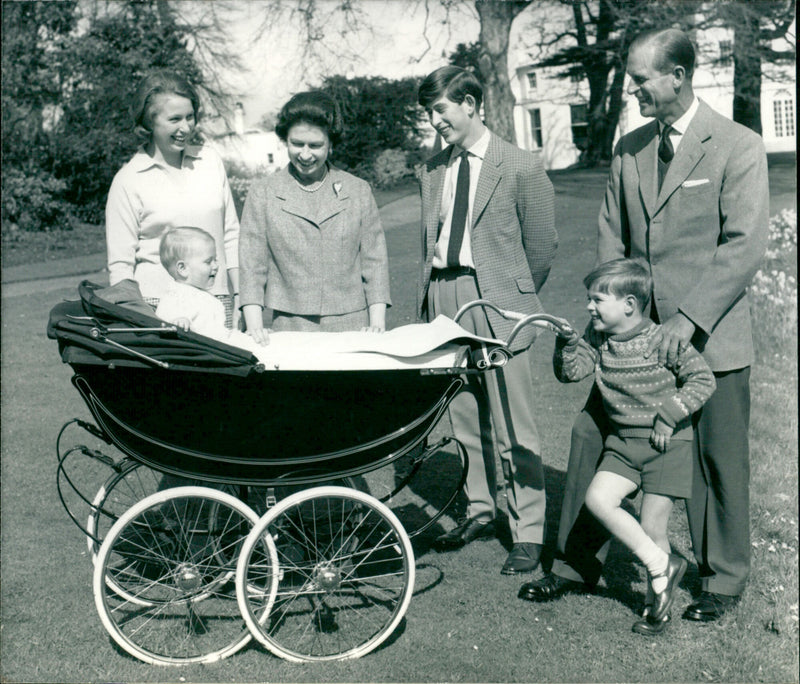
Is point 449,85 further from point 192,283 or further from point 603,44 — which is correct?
point 603,44

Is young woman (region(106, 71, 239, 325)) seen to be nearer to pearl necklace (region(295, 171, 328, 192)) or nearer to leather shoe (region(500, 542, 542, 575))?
→ pearl necklace (region(295, 171, 328, 192))

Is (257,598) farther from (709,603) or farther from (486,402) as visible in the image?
(709,603)

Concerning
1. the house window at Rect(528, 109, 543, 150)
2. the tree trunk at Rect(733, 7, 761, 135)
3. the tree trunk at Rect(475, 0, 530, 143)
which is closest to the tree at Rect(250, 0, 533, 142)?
the tree trunk at Rect(475, 0, 530, 143)

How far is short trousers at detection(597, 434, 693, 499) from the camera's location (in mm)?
3625

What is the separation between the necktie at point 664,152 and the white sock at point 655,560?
1.41 m

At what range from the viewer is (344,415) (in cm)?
342

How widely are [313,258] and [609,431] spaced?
1467mm

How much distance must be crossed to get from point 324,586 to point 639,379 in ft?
4.68

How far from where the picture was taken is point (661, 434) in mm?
3551

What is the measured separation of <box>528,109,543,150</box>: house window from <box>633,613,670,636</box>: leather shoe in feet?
136

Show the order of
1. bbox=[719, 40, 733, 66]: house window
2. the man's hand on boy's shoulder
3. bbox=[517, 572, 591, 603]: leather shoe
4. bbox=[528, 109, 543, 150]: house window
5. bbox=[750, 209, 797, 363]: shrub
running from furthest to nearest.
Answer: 1. bbox=[528, 109, 543, 150]: house window
2. bbox=[719, 40, 733, 66]: house window
3. bbox=[750, 209, 797, 363]: shrub
4. bbox=[517, 572, 591, 603]: leather shoe
5. the man's hand on boy's shoulder

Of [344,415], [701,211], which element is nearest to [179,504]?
[344,415]

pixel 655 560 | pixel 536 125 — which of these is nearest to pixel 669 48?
pixel 655 560

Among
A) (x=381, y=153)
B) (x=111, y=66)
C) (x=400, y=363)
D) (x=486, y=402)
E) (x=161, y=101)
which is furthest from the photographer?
(x=381, y=153)
